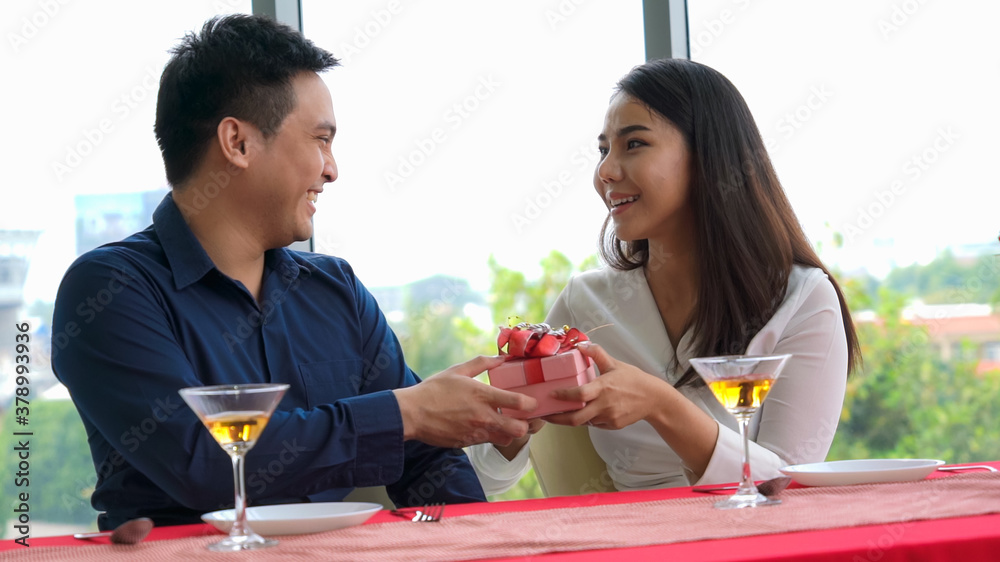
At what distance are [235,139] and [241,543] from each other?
111 centimetres

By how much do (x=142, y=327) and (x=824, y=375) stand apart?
150 cm

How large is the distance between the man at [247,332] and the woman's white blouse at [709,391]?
42cm

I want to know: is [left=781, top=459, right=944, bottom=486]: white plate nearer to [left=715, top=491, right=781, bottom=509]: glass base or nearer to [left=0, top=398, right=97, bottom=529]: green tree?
[left=715, top=491, right=781, bottom=509]: glass base

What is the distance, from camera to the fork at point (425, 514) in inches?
53.6

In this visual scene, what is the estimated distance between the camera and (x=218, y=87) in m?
2.05

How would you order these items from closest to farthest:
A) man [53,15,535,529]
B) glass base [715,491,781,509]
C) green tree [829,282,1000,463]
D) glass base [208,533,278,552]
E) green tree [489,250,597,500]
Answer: glass base [208,533,278,552]
glass base [715,491,781,509]
man [53,15,535,529]
green tree [489,250,597,500]
green tree [829,282,1000,463]

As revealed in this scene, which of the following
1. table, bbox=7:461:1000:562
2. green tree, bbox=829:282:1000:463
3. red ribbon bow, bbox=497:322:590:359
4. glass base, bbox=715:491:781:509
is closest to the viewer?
table, bbox=7:461:1000:562

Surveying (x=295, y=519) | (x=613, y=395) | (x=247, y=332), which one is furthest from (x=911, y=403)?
(x=295, y=519)

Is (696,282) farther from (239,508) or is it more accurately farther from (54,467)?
(54,467)

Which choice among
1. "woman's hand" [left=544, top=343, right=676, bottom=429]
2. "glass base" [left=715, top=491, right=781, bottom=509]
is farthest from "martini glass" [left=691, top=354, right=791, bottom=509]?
"woman's hand" [left=544, top=343, right=676, bottom=429]

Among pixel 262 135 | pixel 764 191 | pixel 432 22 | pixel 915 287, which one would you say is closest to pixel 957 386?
pixel 915 287

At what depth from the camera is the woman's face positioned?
2316mm

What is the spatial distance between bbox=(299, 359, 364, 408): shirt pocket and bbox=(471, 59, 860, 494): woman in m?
0.37

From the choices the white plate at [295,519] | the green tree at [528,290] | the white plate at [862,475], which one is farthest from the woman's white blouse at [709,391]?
the green tree at [528,290]
